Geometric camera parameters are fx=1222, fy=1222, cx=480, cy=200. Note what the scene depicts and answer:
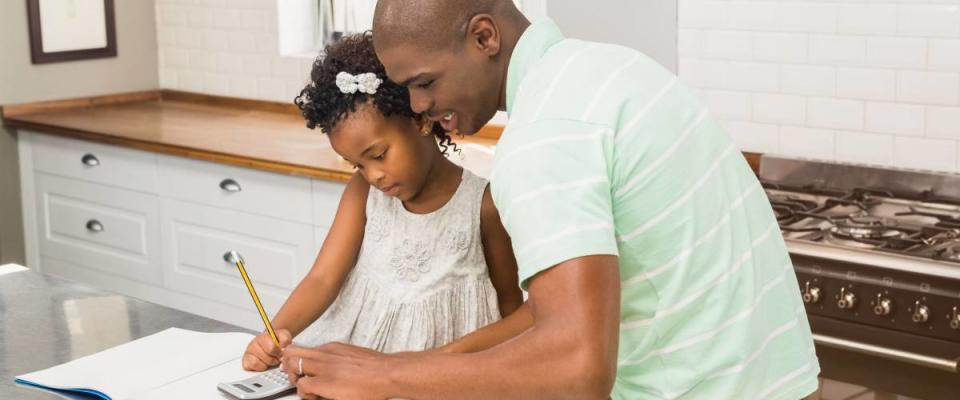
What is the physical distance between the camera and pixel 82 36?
16.4 feet

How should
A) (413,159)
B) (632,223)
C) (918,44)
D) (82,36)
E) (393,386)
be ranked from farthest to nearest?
(82,36) → (918,44) → (413,159) → (393,386) → (632,223)

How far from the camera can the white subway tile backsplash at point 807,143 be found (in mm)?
3385

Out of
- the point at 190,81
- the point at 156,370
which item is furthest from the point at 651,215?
the point at 190,81

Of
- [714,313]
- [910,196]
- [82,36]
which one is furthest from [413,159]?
[82,36]

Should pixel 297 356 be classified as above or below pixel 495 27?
below

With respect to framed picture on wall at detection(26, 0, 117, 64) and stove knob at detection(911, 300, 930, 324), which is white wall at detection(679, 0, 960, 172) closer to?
stove knob at detection(911, 300, 930, 324)

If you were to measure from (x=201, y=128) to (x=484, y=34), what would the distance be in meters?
3.19

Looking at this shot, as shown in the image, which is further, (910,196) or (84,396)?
(910,196)

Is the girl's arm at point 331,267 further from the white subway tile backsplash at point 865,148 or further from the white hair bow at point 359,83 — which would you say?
the white subway tile backsplash at point 865,148

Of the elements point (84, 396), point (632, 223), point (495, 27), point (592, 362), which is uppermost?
point (495, 27)

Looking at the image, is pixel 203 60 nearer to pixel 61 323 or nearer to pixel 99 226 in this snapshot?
pixel 99 226

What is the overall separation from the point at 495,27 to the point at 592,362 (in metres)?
0.44

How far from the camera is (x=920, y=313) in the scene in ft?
8.52

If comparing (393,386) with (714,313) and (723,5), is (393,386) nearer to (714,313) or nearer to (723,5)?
(714,313)
